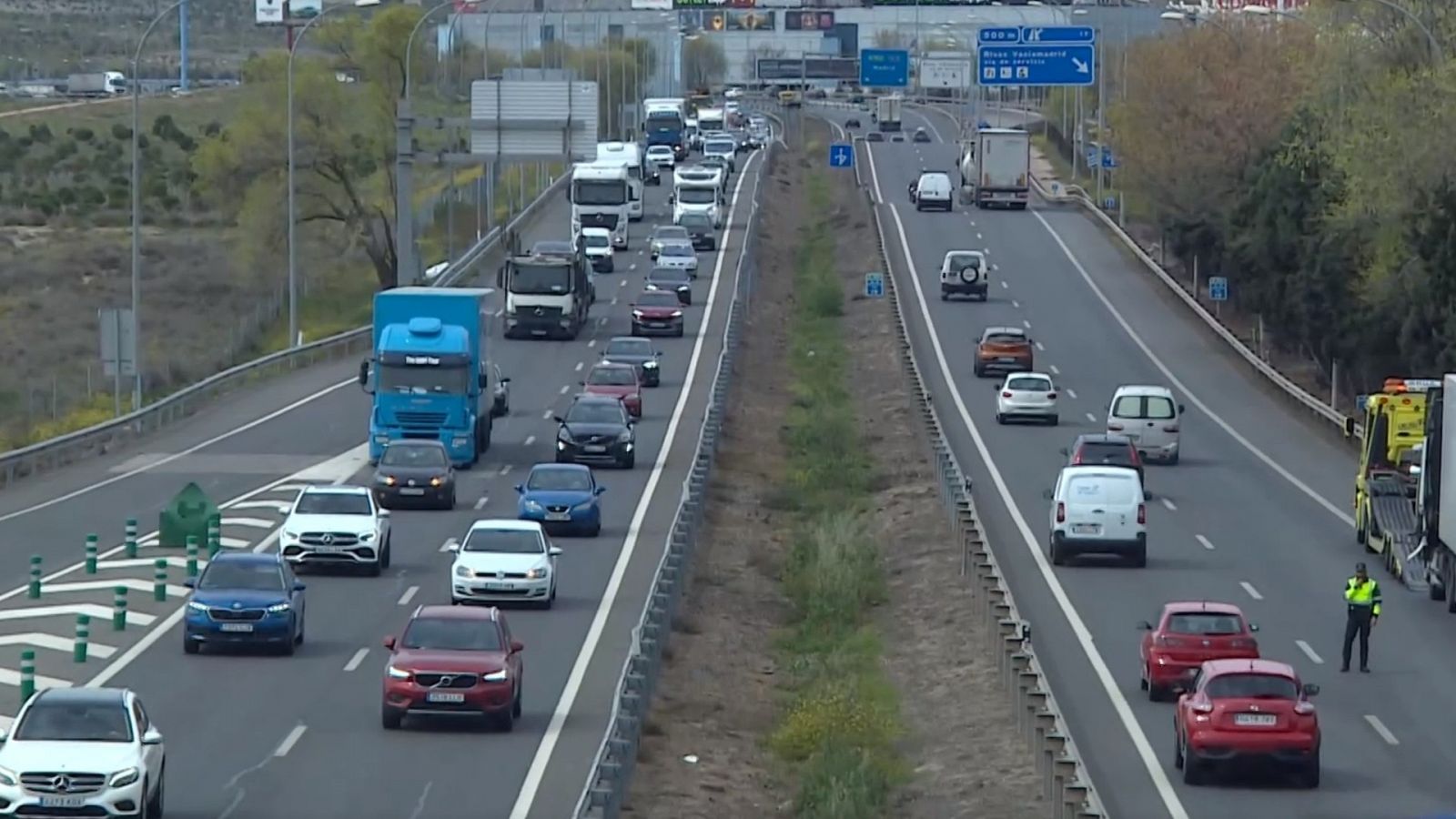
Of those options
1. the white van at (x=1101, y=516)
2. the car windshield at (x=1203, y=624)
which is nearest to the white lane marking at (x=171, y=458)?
the white van at (x=1101, y=516)

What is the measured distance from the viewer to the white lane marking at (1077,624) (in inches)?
954

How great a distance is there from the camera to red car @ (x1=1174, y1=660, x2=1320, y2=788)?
931 inches

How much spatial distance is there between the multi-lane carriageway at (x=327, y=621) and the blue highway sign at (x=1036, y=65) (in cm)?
3607

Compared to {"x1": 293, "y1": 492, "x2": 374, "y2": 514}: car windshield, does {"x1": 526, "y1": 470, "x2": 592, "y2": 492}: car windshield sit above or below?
below

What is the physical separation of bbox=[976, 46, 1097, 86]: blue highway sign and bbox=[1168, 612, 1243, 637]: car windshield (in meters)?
68.8

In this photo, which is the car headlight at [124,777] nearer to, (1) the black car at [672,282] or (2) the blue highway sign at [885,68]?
(1) the black car at [672,282]

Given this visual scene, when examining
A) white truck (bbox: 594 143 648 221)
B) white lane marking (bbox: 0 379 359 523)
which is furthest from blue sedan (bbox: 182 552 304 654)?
white truck (bbox: 594 143 648 221)

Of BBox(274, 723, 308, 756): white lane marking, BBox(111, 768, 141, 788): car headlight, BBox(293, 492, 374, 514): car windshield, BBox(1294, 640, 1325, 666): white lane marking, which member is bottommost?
BBox(1294, 640, 1325, 666): white lane marking

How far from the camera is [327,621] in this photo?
3294 centimetres

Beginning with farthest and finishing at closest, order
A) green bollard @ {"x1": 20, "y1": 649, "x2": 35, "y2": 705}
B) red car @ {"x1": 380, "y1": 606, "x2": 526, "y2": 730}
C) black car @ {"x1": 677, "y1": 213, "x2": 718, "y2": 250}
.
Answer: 1. black car @ {"x1": 677, "y1": 213, "x2": 718, "y2": 250}
2. green bollard @ {"x1": 20, "y1": 649, "x2": 35, "y2": 705}
3. red car @ {"x1": 380, "y1": 606, "x2": 526, "y2": 730}

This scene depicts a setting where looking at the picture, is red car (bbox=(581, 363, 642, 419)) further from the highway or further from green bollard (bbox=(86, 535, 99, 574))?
green bollard (bbox=(86, 535, 99, 574))

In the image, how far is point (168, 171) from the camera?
14188cm

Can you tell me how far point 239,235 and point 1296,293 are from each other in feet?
155

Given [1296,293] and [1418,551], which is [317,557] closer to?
[1418,551]
